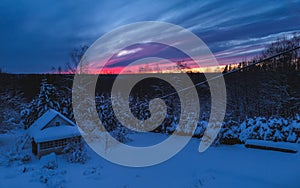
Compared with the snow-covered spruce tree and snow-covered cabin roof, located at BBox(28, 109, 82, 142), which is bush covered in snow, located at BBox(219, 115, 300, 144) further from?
the snow-covered spruce tree

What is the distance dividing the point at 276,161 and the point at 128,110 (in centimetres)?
1153

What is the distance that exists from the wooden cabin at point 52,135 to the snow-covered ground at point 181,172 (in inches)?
28.0

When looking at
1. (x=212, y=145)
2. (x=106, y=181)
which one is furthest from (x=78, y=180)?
(x=212, y=145)

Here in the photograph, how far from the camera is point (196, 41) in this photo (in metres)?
12.2

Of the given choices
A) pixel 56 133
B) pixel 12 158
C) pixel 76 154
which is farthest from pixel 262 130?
pixel 12 158

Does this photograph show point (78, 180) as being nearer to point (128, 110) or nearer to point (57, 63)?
point (128, 110)

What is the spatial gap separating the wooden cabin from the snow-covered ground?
71 centimetres

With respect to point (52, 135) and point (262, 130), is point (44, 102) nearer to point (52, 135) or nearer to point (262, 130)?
point (52, 135)

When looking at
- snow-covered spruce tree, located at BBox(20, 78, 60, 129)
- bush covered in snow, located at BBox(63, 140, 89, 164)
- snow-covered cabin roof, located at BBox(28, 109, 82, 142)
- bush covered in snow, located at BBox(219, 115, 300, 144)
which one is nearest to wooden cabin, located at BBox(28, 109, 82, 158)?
snow-covered cabin roof, located at BBox(28, 109, 82, 142)

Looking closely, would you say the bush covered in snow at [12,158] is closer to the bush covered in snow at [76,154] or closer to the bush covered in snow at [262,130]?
the bush covered in snow at [76,154]

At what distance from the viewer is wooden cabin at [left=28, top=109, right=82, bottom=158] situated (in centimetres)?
970

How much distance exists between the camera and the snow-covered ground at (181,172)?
6.59 metres

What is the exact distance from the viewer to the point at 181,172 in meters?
7.53

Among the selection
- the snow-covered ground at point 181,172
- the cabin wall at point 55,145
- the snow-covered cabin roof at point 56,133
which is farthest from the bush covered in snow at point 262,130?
the snow-covered cabin roof at point 56,133
